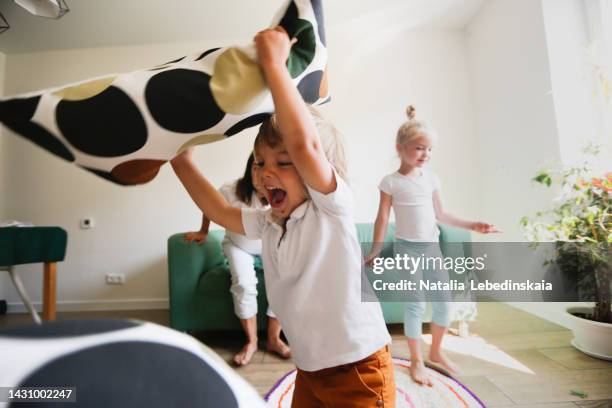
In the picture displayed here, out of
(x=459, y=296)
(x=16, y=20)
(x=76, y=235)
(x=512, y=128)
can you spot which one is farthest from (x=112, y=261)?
(x=512, y=128)

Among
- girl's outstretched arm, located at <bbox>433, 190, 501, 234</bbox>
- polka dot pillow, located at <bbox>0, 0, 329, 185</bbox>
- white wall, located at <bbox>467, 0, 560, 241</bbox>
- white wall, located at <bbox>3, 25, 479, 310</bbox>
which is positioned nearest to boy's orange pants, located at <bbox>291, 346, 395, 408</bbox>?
polka dot pillow, located at <bbox>0, 0, 329, 185</bbox>

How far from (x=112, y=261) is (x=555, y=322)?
10.5 feet

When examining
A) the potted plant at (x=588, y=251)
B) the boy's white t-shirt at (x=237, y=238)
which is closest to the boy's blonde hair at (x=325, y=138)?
the boy's white t-shirt at (x=237, y=238)

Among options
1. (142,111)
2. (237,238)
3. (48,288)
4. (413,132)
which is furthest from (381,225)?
(48,288)

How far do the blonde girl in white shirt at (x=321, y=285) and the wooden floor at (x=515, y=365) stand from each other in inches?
29.5

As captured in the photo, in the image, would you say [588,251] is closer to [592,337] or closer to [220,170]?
[592,337]

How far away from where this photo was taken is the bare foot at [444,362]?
133cm

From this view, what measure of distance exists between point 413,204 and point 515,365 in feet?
2.70

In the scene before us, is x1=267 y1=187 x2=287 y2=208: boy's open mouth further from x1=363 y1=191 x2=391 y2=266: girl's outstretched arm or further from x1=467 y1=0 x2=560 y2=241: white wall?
x1=467 y1=0 x2=560 y2=241: white wall

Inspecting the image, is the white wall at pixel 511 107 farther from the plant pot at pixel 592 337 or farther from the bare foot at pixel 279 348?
the bare foot at pixel 279 348

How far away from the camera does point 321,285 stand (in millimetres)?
610

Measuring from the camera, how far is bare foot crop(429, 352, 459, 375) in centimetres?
133

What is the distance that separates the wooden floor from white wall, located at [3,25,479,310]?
108cm

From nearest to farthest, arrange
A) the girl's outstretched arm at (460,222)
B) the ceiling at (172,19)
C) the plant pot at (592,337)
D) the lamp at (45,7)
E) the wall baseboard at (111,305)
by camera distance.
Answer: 1. the girl's outstretched arm at (460,222)
2. the plant pot at (592,337)
3. the lamp at (45,7)
4. the ceiling at (172,19)
5. the wall baseboard at (111,305)
